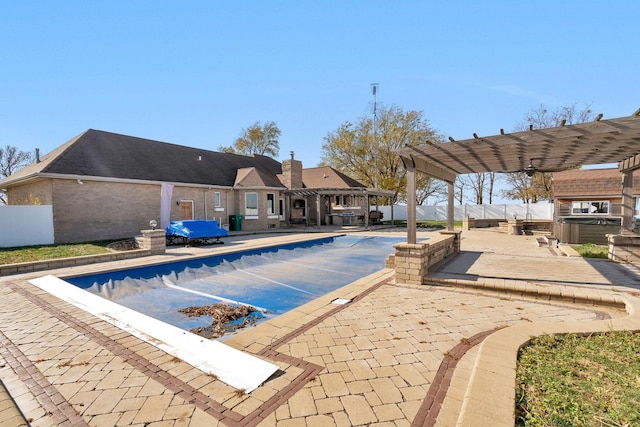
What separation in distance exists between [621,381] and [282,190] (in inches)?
834

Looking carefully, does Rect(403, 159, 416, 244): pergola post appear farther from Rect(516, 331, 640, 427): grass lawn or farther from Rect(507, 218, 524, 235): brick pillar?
Rect(507, 218, 524, 235): brick pillar

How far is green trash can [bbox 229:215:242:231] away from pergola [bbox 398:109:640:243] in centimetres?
1518

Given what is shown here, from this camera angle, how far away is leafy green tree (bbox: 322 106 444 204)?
31.8 metres

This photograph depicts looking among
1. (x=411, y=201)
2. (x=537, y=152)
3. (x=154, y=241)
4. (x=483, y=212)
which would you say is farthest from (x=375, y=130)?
(x=411, y=201)

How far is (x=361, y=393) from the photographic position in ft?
8.81

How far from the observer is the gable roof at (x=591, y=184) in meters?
15.0

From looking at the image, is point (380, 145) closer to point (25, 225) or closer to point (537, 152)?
point (537, 152)

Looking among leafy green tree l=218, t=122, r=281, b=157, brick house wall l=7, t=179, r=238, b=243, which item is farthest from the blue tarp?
leafy green tree l=218, t=122, r=281, b=157

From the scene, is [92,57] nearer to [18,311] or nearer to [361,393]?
[18,311]

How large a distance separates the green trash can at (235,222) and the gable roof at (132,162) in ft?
7.95

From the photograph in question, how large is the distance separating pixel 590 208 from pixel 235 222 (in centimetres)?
2263

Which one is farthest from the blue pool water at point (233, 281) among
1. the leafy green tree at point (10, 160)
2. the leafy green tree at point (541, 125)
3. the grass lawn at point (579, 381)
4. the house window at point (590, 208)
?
the leafy green tree at point (10, 160)

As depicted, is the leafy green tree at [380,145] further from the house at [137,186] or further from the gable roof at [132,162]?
the gable roof at [132,162]

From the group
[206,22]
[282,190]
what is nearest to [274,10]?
[206,22]
